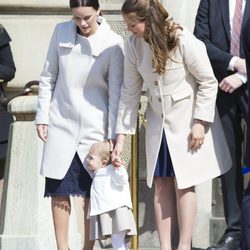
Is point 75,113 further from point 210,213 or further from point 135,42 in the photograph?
point 210,213

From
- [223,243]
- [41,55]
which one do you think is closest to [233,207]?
[223,243]

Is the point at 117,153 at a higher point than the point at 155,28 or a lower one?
lower

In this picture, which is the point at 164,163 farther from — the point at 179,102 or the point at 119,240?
the point at 119,240

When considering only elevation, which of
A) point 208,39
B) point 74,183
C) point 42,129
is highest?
point 208,39

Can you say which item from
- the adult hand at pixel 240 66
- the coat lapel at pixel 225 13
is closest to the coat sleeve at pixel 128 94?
the adult hand at pixel 240 66

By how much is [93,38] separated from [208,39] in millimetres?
982

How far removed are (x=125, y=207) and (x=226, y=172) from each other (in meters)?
0.99

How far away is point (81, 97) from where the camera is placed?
7898 millimetres

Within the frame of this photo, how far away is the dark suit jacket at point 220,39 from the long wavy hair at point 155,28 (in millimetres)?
644

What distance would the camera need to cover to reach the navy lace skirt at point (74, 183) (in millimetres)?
7895

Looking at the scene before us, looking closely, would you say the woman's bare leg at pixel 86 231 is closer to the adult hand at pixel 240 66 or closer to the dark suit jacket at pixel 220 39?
the dark suit jacket at pixel 220 39

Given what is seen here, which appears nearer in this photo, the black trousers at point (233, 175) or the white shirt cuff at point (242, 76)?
the white shirt cuff at point (242, 76)

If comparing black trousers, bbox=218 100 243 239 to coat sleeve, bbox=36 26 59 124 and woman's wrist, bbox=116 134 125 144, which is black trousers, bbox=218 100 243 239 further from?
coat sleeve, bbox=36 26 59 124

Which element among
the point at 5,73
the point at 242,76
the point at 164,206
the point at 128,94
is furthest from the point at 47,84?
the point at 5,73
